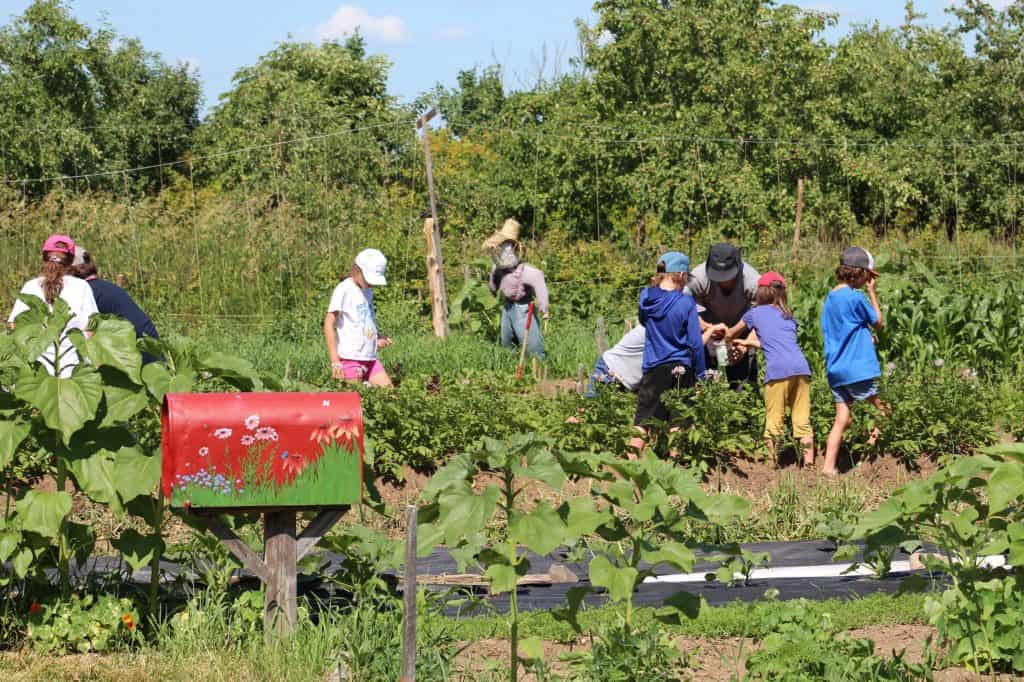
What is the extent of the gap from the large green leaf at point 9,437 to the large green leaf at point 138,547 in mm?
517

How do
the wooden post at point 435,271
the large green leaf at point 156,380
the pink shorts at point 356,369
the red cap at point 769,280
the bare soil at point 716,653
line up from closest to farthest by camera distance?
1. the bare soil at point 716,653
2. the large green leaf at point 156,380
3. the red cap at point 769,280
4. the pink shorts at point 356,369
5. the wooden post at point 435,271

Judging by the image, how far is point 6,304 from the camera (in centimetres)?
1489

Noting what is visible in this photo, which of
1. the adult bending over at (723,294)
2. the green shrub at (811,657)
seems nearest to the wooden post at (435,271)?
the adult bending over at (723,294)

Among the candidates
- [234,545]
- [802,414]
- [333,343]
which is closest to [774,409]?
[802,414]

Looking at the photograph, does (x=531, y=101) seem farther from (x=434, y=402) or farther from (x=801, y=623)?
(x=801, y=623)

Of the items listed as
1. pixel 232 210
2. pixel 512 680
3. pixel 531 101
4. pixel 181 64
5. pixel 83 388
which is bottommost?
pixel 512 680

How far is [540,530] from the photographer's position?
3826 millimetres

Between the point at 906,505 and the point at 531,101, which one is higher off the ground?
the point at 531,101

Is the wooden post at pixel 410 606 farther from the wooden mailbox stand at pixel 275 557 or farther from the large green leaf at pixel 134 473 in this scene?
the large green leaf at pixel 134 473

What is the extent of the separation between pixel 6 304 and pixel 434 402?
7.95 meters

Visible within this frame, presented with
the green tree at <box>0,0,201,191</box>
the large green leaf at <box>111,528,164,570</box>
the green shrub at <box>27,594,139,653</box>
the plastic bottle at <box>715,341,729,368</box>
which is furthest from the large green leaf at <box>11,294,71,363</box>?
the green tree at <box>0,0,201,191</box>

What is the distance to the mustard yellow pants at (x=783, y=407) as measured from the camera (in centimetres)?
896

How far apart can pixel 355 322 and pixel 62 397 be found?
4.71m

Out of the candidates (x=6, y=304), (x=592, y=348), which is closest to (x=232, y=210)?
(x=6, y=304)
